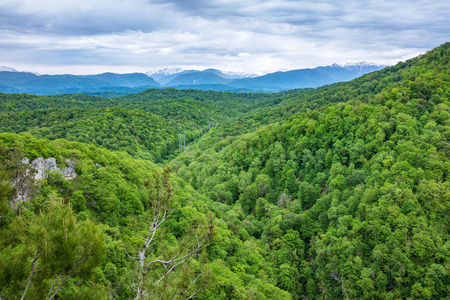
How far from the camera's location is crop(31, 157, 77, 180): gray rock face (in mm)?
33062

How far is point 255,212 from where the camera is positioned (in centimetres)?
7469

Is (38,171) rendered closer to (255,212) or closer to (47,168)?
(47,168)

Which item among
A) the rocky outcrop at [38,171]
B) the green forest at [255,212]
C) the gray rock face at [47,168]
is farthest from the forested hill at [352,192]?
the rocky outcrop at [38,171]

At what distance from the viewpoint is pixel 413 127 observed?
67500mm

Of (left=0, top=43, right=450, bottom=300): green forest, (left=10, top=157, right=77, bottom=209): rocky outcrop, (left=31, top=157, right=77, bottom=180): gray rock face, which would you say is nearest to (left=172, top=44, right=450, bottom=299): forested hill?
(left=0, top=43, right=450, bottom=300): green forest

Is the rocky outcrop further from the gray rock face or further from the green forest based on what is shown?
the green forest

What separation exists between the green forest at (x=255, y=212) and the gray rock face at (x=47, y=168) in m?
0.32

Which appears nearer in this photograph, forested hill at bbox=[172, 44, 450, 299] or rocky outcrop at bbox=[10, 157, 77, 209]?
rocky outcrop at bbox=[10, 157, 77, 209]

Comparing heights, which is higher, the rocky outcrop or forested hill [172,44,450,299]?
the rocky outcrop

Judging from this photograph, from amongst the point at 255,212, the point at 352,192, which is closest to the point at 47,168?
the point at 255,212

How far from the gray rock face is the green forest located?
0.32 metres

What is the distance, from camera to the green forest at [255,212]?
9.20 meters

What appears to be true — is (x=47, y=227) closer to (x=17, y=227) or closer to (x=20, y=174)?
(x=17, y=227)

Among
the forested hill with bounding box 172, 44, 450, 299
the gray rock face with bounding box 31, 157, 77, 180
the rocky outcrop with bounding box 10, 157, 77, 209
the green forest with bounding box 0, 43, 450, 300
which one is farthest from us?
the forested hill with bounding box 172, 44, 450, 299
